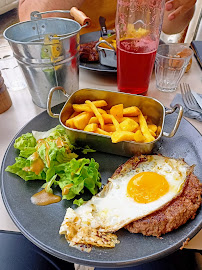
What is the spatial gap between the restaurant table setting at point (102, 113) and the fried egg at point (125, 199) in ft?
0.15

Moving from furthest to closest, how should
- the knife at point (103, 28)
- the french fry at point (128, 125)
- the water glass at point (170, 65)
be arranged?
the knife at point (103, 28), the water glass at point (170, 65), the french fry at point (128, 125)

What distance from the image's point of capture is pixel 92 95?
141cm

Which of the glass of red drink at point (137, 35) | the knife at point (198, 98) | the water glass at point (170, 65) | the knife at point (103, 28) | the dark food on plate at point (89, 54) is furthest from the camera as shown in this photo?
the knife at point (103, 28)

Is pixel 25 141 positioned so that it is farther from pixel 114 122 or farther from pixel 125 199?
pixel 125 199

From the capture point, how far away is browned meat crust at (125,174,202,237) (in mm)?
876

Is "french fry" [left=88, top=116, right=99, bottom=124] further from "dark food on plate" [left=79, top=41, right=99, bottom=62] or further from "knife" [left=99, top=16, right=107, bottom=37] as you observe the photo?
"knife" [left=99, top=16, right=107, bottom=37]

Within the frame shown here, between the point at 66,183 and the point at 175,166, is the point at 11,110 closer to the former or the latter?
the point at 66,183

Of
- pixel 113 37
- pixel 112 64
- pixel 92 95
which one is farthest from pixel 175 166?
pixel 113 37

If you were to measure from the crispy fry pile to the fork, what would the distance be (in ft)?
1.27

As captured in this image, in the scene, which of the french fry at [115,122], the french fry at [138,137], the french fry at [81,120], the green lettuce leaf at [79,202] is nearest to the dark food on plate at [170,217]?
the green lettuce leaf at [79,202]

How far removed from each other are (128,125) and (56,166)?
44 centimetres

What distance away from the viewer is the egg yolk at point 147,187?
100cm

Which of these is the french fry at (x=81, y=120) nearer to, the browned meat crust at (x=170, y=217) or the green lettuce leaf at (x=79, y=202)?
the green lettuce leaf at (x=79, y=202)

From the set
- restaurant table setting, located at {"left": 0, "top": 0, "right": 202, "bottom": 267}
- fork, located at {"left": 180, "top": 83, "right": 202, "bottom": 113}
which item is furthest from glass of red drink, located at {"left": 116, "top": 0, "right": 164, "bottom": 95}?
fork, located at {"left": 180, "top": 83, "right": 202, "bottom": 113}
